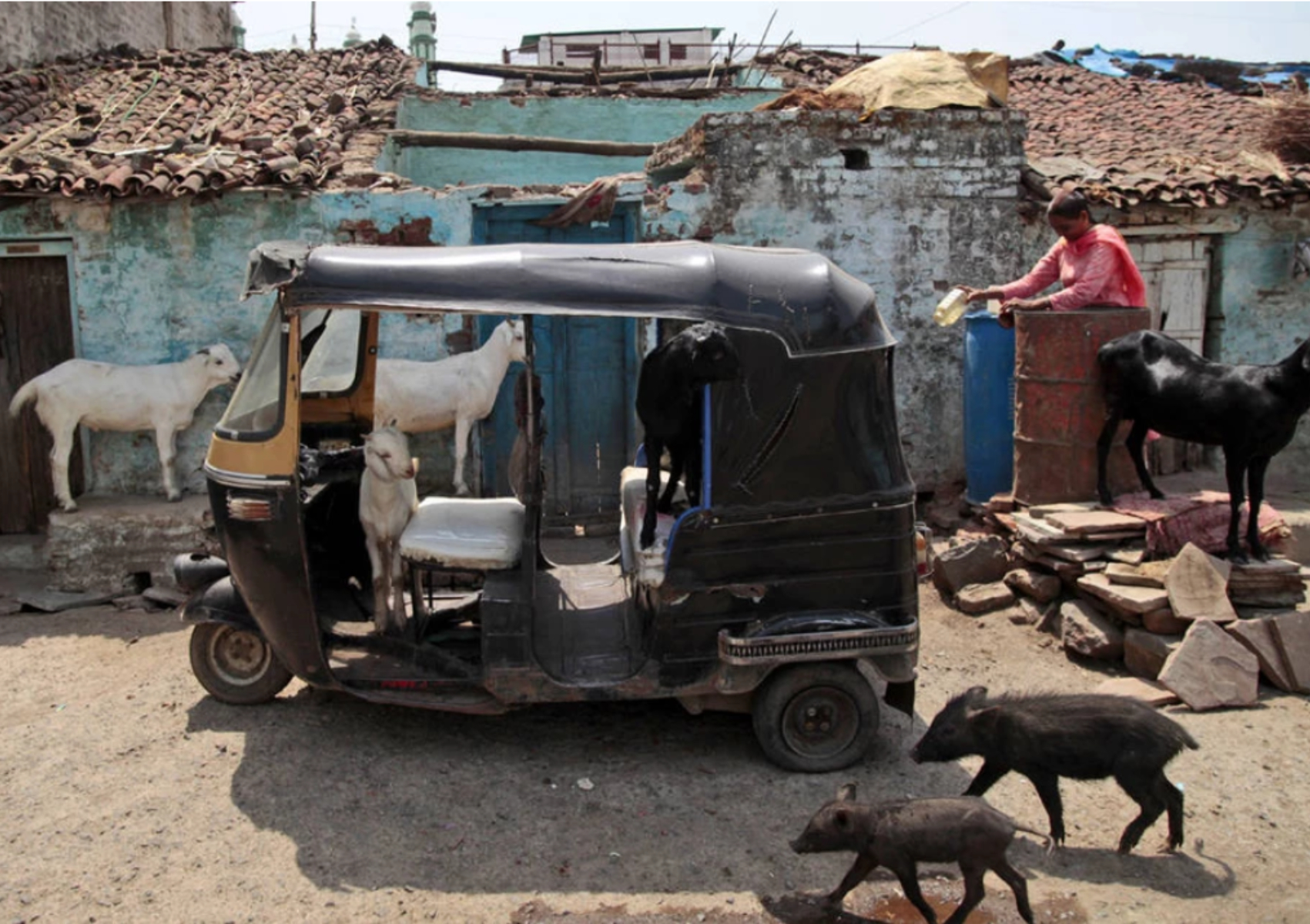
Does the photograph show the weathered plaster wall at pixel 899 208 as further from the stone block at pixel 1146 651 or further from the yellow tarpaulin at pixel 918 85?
the stone block at pixel 1146 651

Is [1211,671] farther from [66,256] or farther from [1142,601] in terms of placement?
[66,256]

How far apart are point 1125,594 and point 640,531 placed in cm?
303

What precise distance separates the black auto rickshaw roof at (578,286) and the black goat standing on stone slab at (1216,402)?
113 inches

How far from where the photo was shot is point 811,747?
502cm

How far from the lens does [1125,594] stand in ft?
20.6

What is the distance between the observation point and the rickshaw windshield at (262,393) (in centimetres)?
489

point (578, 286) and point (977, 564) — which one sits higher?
point (578, 286)

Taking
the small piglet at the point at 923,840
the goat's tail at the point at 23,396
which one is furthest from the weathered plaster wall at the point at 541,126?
the small piglet at the point at 923,840

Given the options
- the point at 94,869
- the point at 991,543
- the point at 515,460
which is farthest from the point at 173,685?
the point at 991,543

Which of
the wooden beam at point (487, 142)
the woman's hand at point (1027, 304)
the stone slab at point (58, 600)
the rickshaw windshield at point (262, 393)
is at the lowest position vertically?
the stone slab at point (58, 600)

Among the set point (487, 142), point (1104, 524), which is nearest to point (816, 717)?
point (1104, 524)

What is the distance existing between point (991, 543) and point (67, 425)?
675 cm

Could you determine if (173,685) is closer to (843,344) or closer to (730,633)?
(730,633)

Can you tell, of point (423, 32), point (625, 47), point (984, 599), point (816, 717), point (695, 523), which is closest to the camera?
point (695, 523)
